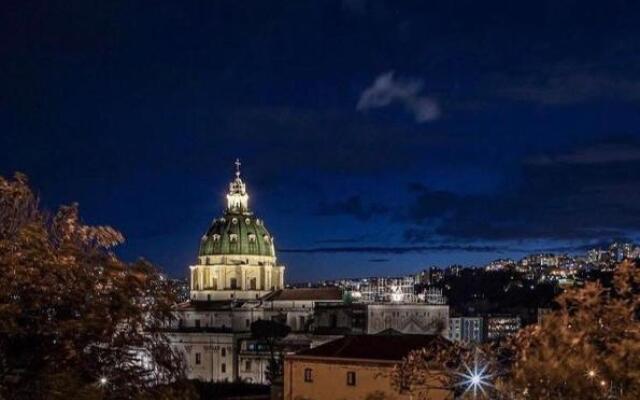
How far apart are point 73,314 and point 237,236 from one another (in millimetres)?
95824

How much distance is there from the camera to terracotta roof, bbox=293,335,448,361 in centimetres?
3697

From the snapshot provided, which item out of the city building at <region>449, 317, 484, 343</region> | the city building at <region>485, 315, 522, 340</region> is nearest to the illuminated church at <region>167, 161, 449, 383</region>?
the city building at <region>449, 317, 484, 343</region>

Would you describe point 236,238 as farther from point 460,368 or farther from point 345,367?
point 460,368

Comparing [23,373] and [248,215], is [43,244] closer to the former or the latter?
[23,373]

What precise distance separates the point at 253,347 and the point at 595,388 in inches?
2877

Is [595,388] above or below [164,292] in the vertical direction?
below

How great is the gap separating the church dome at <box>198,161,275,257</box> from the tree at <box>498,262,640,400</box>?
9235cm

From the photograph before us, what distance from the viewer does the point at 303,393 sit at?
37906 millimetres

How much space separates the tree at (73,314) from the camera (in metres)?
12.9

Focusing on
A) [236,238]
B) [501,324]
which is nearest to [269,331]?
[236,238]

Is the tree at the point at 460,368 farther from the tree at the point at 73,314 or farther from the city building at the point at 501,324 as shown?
the city building at the point at 501,324

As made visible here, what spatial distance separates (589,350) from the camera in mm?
15336

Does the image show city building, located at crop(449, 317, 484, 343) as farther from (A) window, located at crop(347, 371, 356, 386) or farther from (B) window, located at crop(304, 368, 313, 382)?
(A) window, located at crop(347, 371, 356, 386)

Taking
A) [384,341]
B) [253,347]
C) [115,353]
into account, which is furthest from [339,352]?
[253,347]
